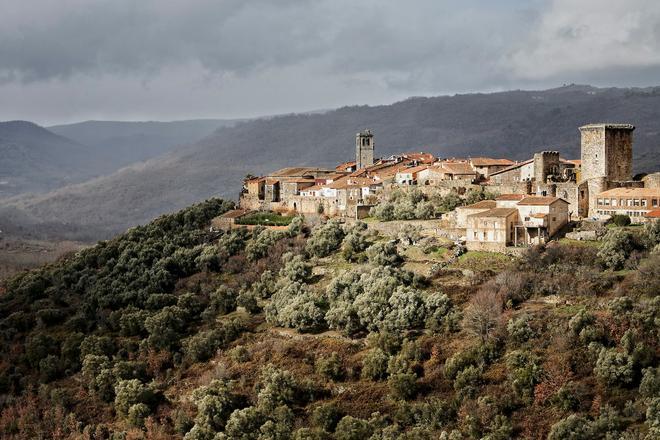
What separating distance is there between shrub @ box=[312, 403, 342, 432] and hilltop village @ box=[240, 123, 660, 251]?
12.8m

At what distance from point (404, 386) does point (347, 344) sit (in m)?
5.50

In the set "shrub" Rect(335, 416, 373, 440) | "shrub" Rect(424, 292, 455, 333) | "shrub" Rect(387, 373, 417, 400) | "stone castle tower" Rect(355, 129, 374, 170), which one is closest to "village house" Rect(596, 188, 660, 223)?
"shrub" Rect(424, 292, 455, 333)

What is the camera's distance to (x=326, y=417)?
1417 inches

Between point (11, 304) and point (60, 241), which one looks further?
point (60, 241)

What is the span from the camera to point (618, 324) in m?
36.3

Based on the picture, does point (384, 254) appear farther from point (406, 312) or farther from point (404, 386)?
point (404, 386)

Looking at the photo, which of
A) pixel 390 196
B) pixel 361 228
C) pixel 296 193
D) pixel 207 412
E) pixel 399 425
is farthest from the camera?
pixel 296 193

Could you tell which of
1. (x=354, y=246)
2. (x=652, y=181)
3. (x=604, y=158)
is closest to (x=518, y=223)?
(x=604, y=158)

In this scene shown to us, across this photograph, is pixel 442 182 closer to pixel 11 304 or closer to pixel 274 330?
pixel 274 330

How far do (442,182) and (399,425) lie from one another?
74.5 feet

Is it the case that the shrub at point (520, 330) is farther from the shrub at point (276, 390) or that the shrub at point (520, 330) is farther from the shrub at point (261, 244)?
the shrub at point (261, 244)

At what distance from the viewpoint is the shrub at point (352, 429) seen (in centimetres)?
3444

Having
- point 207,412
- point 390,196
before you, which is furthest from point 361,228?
point 207,412

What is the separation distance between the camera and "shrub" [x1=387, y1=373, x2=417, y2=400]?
3638cm
